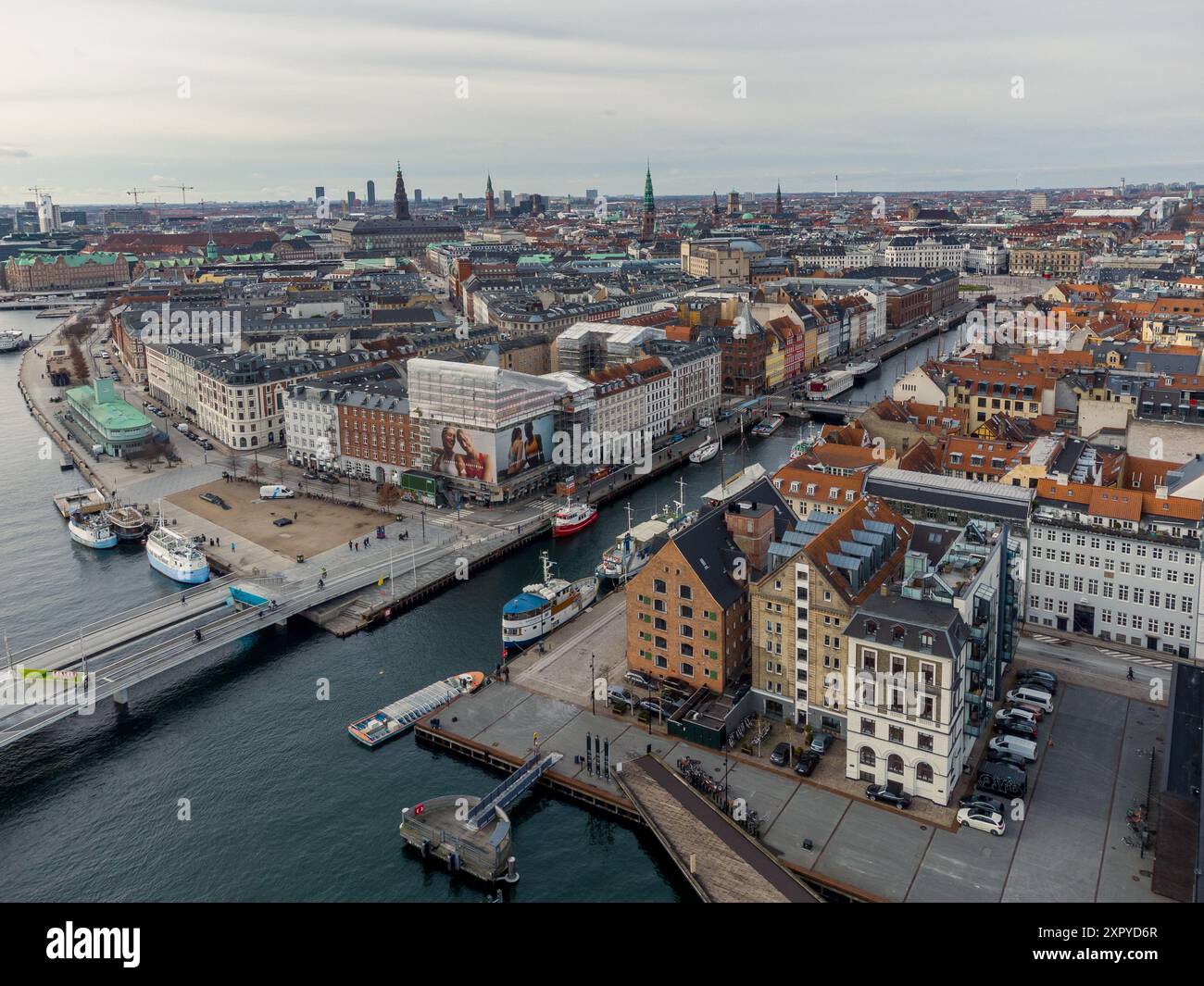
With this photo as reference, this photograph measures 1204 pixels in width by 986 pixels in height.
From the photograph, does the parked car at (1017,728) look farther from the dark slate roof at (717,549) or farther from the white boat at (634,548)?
the white boat at (634,548)

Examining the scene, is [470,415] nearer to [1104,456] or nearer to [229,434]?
[229,434]

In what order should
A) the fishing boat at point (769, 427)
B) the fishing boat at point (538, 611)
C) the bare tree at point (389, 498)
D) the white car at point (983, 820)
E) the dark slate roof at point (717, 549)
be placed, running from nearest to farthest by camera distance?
the white car at point (983, 820) → the dark slate roof at point (717, 549) → the fishing boat at point (538, 611) → the bare tree at point (389, 498) → the fishing boat at point (769, 427)

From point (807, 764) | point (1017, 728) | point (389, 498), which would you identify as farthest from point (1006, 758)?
point (389, 498)

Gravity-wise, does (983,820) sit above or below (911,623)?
below

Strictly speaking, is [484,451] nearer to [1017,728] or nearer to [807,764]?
[807,764]

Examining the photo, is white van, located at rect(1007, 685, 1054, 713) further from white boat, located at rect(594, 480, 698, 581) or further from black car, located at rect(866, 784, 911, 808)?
white boat, located at rect(594, 480, 698, 581)

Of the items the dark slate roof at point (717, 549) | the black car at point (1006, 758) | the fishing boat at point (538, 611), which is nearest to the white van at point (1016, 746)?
the black car at point (1006, 758)

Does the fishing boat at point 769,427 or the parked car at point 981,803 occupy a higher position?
the fishing boat at point 769,427
